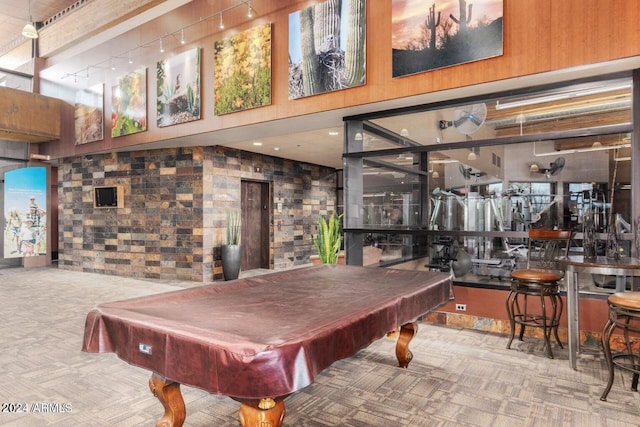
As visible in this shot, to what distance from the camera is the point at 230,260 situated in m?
7.19

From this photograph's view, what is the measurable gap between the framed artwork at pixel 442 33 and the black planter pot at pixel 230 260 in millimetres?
4574

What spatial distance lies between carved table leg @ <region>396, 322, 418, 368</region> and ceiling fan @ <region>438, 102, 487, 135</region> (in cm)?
230

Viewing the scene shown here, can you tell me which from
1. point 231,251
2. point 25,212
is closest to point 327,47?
point 231,251

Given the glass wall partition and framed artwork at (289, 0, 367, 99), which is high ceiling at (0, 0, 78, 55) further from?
the glass wall partition

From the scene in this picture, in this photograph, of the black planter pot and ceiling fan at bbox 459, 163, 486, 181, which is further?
the black planter pot

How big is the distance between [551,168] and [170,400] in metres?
4.51

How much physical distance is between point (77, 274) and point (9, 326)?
4.30m

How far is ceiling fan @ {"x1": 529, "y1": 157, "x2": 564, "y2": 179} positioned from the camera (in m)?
4.35

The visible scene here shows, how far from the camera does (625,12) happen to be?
9.91 ft

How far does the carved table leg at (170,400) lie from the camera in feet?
6.33

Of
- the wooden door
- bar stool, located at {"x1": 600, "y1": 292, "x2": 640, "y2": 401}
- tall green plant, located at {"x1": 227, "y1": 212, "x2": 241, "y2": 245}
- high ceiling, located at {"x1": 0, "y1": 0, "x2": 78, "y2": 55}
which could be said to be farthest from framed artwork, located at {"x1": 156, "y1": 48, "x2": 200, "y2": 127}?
bar stool, located at {"x1": 600, "y1": 292, "x2": 640, "y2": 401}

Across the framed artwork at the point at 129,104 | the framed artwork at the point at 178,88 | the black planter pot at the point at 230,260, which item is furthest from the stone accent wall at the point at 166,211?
the framed artwork at the point at 178,88

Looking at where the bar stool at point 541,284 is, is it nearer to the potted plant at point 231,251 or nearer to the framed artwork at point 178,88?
the framed artwork at point 178,88

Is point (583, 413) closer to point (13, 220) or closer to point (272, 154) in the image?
point (272, 154)
